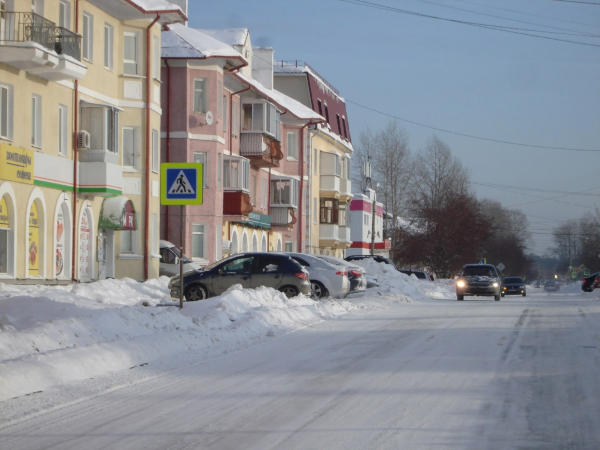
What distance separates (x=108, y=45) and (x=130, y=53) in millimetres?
1434

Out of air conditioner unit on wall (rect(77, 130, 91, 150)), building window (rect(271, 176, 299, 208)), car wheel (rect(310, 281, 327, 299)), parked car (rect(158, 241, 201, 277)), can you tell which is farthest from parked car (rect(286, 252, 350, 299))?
building window (rect(271, 176, 299, 208))

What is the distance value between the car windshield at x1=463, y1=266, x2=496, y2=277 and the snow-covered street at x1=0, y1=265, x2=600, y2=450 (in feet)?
59.2

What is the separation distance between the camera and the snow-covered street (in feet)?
24.0

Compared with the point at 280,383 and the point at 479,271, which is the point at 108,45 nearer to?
the point at 479,271

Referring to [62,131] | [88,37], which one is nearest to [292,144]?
[88,37]

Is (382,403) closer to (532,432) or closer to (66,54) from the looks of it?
(532,432)

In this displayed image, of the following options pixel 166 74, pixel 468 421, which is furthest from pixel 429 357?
pixel 166 74

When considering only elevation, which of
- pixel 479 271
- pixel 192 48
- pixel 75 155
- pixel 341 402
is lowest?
pixel 341 402

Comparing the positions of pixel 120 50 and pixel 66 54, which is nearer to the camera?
pixel 66 54

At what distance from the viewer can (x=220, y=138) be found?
129 feet

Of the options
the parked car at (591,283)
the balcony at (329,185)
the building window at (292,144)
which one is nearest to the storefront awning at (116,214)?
the building window at (292,144)

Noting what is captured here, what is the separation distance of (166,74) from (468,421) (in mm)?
31915

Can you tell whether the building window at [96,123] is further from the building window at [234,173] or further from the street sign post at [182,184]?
the building window at [234,173]

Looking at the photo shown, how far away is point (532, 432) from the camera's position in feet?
24.5
